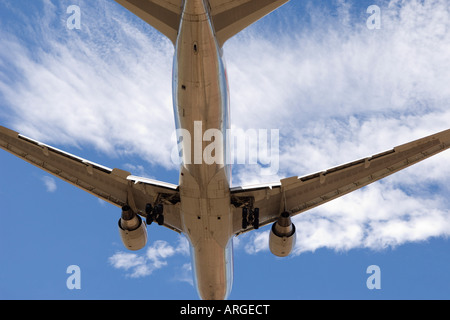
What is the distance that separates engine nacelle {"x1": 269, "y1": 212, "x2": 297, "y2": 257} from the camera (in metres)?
24.1

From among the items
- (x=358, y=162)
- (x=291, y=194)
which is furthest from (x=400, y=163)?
(x=291, y=194)

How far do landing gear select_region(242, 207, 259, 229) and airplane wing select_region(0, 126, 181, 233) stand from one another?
321 centimetres

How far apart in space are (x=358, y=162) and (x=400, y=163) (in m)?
1.93

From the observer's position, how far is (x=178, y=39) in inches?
651

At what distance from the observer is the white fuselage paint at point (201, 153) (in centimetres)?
1639

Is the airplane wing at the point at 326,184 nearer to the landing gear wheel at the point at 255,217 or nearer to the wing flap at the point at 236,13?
the landing gear wheel at the point at 255,217

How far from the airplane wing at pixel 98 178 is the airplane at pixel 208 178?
0.15 ft

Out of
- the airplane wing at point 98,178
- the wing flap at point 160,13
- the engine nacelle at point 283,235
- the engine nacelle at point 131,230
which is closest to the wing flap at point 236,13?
the wing flap at point 160,13

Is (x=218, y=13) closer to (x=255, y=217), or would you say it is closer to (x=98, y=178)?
(x=255, y=217)

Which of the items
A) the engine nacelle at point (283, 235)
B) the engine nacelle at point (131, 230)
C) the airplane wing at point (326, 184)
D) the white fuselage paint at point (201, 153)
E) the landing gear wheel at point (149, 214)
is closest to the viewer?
the white fuselage paint at point (201, 153)

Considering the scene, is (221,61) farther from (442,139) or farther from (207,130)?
(442,139)

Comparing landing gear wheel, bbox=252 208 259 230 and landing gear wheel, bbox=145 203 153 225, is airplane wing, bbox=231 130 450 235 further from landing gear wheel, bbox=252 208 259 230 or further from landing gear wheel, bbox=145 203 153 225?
landing gear wheel, bbox=145 203 153 225

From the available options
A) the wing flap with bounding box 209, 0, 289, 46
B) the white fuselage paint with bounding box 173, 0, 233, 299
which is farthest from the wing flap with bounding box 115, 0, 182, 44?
the white fuselage paint with bounding box 173, 0, 233, 299

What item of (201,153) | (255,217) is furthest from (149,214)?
(255,217)
